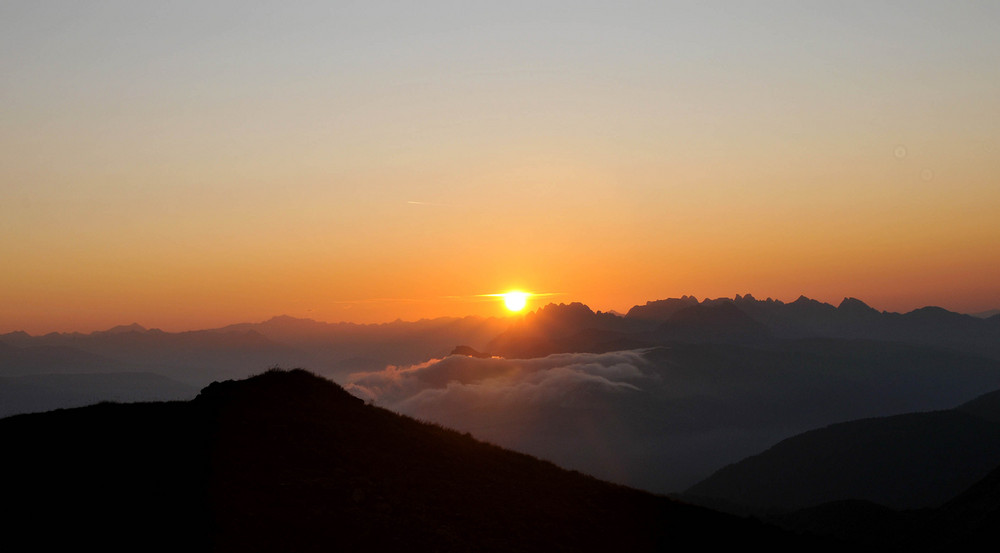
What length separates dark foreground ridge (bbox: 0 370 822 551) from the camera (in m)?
→ 27.5

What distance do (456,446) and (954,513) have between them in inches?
4703

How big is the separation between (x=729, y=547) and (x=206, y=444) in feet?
90.4

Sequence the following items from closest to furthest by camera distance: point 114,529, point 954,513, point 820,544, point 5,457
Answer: point 114,529, point 5,457, point 820,544, point 954,513

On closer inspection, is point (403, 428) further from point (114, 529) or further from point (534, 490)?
point (114, 529)

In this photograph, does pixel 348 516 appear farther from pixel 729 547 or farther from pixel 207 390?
pixel 729 547

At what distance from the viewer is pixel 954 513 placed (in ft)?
401

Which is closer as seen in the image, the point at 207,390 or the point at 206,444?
the point at 206,444

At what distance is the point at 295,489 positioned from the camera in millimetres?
30906

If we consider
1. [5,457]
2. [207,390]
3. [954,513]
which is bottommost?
[954,513]

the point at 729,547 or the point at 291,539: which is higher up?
the point at 291,539

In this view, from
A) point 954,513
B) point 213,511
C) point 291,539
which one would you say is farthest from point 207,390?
point 954,513

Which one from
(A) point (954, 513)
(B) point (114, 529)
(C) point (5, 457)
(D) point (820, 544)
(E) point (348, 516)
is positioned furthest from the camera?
(A) point (954, 513)

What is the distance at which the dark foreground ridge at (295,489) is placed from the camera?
27547 millimetres

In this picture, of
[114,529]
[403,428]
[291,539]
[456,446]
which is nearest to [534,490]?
[456,446]
